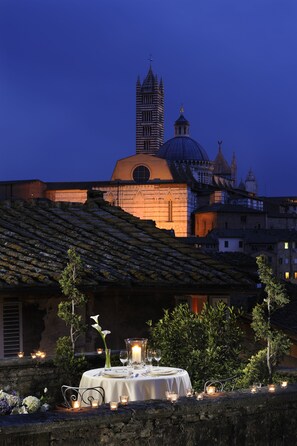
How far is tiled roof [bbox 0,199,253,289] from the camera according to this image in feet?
37.6

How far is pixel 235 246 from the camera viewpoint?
9188cm

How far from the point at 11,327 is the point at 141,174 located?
106531 mm

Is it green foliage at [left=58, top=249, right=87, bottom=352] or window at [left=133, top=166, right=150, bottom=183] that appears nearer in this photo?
green foliage at [left=58, top=249, right=87, bottom=352]

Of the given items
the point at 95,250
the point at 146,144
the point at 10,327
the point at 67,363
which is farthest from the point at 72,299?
the point at 146,144

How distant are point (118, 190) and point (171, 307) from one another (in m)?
103

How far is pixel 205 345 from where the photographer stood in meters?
9.45

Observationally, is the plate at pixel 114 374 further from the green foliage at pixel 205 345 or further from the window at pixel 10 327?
the window at pixel 10 327

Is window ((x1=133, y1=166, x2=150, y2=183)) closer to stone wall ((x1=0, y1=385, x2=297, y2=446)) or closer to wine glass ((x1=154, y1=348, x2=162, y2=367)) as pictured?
wine glass ((x1=154, y1=348, x2=162, y2=367))

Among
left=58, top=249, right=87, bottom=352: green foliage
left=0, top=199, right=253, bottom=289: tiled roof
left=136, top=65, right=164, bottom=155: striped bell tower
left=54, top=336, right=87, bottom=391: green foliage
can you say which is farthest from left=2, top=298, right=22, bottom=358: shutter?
left=136, top=65, right=164, bottom=155: striped bell tower

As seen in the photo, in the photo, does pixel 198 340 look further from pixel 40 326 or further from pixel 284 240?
pixel 284 240

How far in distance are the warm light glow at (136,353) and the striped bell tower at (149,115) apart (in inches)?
6027

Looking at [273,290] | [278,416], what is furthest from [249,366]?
[278,416]

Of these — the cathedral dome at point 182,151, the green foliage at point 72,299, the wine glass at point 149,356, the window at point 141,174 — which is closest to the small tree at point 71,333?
the green foliage at point 72,299

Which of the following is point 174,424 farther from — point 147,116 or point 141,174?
point 147,116
